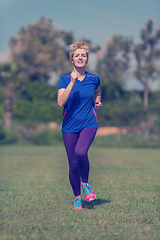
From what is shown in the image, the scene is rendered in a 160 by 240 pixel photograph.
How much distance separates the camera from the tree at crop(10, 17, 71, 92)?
2124 inches

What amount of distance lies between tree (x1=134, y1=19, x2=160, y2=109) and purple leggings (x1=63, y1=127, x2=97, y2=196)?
47.3 metres

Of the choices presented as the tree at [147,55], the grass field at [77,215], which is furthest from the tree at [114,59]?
the grass field at [77,215]

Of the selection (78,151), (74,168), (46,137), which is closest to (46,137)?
(46,137)

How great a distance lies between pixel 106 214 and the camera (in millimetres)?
5078

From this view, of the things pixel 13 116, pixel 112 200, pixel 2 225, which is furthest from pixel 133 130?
pixel 2 225

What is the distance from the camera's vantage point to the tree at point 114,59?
58.0m

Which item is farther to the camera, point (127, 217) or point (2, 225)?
point (127, 217)

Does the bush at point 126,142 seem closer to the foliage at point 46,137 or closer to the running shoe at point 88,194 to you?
the foliage at point 46,137

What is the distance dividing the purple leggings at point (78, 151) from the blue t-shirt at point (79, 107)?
9cm

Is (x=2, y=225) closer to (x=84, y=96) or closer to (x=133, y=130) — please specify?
(x=84, y=96)

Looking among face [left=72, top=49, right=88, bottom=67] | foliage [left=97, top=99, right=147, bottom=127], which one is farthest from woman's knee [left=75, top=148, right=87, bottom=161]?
foliage [left=97, top=99, right=147, bottom=127]

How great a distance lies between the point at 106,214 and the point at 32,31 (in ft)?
185

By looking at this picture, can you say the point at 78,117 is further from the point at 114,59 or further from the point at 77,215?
the point at 114,59

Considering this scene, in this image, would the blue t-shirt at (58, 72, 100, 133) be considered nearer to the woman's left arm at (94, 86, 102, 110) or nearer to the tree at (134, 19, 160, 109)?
the woman's left arm at (94, 86, 102, 110)
